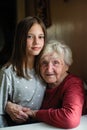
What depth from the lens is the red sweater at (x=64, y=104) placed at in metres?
1.23

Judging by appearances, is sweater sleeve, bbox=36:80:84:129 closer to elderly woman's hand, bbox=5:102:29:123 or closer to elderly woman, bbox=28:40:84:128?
elderly woman, bbox=28:40:84:128

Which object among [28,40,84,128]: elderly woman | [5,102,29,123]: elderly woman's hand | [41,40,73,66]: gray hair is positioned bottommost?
[5,102,29,123]: elderly woman's hand

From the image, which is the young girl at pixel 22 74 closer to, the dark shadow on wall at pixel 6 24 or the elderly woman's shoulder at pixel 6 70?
the elderly woman's shoulder at pixel 6 70

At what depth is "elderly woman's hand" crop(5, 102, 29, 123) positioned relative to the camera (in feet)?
4.57

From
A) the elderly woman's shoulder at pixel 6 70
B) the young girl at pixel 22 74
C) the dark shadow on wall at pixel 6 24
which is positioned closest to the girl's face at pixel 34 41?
the young girl at pixel 22 74

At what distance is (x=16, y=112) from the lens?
1.40 meters

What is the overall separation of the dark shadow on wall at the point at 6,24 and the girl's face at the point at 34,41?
2542mm

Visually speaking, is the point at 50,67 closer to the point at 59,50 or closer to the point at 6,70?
the point at 59,50

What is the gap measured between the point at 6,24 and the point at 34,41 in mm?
2737

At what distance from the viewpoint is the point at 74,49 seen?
2113mm

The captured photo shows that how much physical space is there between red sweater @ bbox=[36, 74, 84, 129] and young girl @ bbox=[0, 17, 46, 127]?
0.09m

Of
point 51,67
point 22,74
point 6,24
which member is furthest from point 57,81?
point 6,24

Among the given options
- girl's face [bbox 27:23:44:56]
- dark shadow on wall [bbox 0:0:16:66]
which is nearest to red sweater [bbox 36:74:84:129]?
girl's face [bbox 27:23:44:56]

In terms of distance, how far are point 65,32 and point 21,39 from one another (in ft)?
3.21
